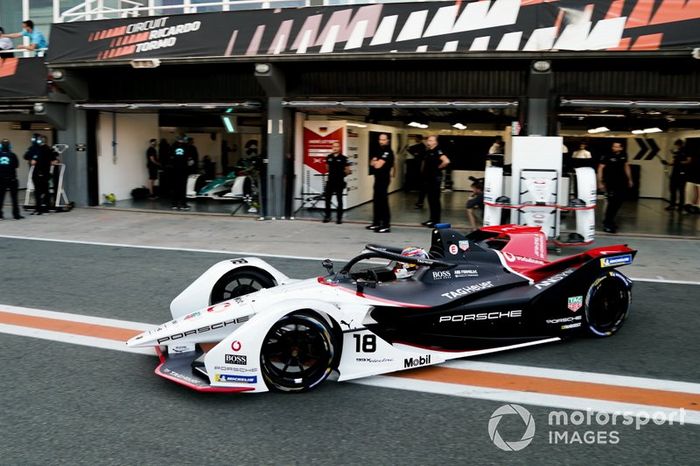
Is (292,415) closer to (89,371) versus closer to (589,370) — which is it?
(89,371)

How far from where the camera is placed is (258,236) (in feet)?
40.1

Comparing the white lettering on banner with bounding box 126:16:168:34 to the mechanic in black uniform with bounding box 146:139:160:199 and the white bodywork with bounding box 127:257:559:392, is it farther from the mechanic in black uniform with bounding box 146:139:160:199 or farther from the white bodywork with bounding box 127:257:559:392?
the white bodywork with bounding box 127:257:559:392

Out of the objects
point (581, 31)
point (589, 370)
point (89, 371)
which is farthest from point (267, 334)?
point (581, 31)

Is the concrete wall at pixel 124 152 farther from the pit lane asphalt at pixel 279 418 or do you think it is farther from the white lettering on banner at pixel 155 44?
the pit lane asphalt at pixel 279 418

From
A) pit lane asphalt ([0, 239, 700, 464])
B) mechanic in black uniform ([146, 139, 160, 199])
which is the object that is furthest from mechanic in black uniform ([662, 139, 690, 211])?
mechanic in black uniform ([146, 139, 160, 199])

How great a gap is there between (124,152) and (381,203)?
9.15 metres

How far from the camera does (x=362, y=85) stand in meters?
14.1

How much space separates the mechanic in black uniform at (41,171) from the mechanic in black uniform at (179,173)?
2.88m

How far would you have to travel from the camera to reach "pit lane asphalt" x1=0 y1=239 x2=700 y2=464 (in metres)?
3.61

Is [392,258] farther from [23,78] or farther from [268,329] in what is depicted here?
[23,78]

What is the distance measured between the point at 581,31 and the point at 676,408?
9.16 m

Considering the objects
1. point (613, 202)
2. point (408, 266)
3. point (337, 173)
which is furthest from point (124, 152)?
point (408, 266)

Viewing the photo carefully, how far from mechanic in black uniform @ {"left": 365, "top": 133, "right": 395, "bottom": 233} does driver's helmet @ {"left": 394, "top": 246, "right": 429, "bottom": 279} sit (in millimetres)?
7069

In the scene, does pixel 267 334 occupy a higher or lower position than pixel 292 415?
higher
